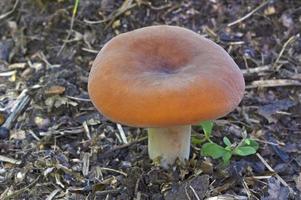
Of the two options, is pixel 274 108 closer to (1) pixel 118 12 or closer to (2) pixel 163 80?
(2) pixel 163 80

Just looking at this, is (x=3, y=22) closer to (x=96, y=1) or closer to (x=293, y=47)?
(x=96, y=1)

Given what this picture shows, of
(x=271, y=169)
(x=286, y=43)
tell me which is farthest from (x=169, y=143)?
(x=286, y=43)

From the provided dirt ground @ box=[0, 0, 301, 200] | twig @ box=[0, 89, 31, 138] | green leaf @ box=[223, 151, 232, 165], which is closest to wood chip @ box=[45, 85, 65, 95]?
dirt ground @ box=[0, 0, 301, 200]

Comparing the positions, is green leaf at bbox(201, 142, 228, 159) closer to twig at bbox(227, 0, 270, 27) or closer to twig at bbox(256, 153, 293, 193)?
twig at bbox(256, 153, 293, 193)

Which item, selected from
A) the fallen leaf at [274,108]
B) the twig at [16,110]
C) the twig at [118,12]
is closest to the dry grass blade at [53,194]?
the twig at [16,110]

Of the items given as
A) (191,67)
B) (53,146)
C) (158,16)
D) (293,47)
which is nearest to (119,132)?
(53,146)

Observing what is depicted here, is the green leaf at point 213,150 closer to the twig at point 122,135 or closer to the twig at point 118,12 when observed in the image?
the twig at point 122,135
